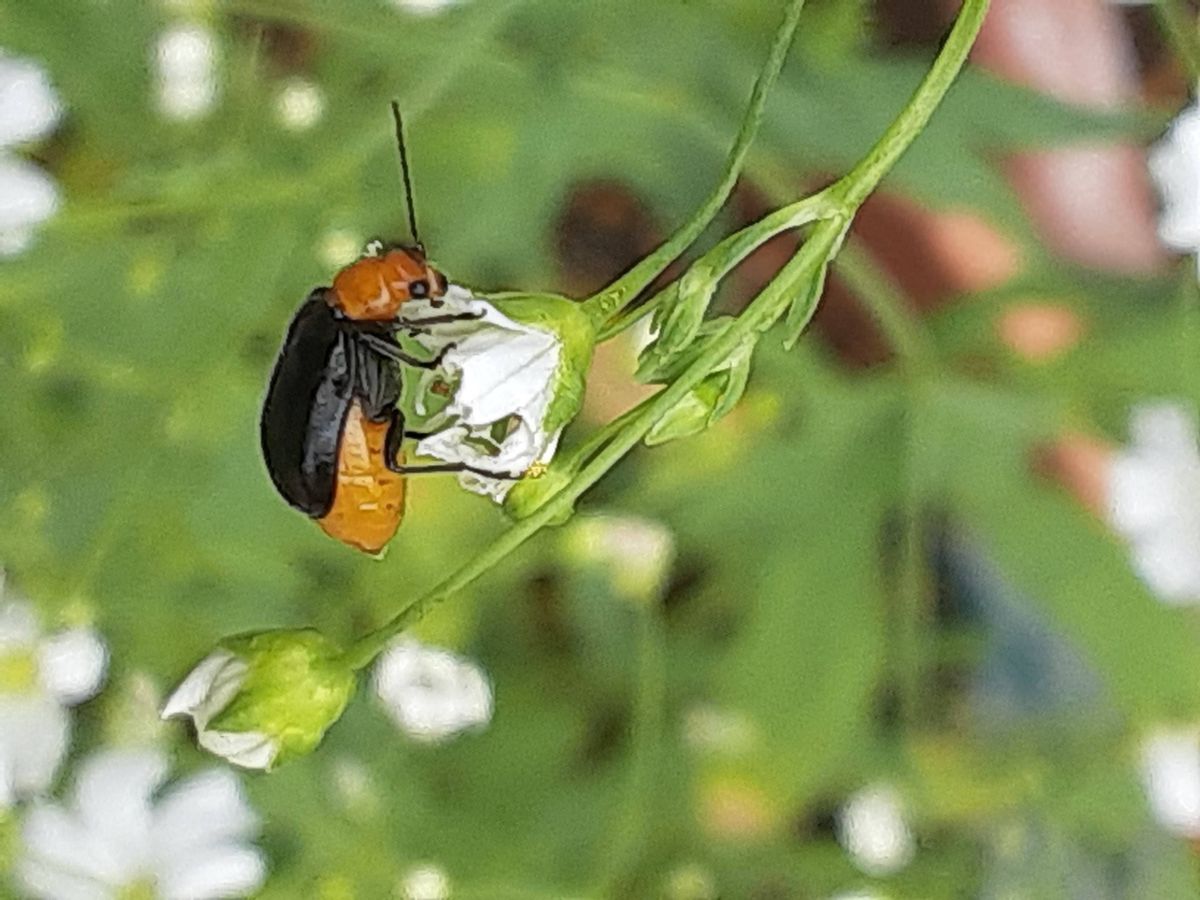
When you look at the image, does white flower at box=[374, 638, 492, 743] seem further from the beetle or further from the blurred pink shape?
the blurred pink shape

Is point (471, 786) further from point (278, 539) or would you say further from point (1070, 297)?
point (1070, 297)

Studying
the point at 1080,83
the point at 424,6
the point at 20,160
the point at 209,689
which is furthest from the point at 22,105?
the point at 1080,83

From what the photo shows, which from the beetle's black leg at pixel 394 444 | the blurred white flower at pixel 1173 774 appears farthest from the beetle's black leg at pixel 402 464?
the blurred white flower at pixel 1173 774

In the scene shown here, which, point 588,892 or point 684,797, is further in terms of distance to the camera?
point 684,797

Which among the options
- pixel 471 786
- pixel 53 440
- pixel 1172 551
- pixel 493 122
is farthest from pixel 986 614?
pixel 53 440

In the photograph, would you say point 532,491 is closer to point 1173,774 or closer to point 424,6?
point 424,6
